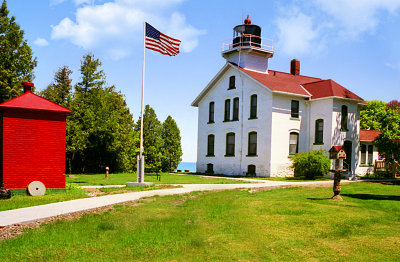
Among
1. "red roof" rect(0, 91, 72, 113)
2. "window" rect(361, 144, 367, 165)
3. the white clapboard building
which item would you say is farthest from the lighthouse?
"red roof" rect(0, 91, 72, 113)

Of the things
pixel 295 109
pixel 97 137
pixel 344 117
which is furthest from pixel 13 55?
pixel 344 117

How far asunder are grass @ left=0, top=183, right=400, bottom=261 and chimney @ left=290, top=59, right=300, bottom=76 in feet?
86.5

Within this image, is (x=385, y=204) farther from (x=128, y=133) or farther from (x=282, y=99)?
(x=128, y=133)

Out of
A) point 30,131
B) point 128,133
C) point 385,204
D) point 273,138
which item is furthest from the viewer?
point 128,133

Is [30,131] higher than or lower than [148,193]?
higher

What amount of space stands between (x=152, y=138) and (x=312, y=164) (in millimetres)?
21602

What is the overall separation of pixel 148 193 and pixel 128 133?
73.3 ft

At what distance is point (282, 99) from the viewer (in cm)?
2983

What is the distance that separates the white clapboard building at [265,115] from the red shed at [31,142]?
17.7m

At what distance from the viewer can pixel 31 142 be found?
14758mm

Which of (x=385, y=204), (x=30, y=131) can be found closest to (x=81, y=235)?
(x=30, y=131)

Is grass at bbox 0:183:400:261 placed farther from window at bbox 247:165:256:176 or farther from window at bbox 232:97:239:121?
window at bbox 232:97:239:121

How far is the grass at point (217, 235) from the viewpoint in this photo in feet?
22.3

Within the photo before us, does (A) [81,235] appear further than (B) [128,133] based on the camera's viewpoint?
No
